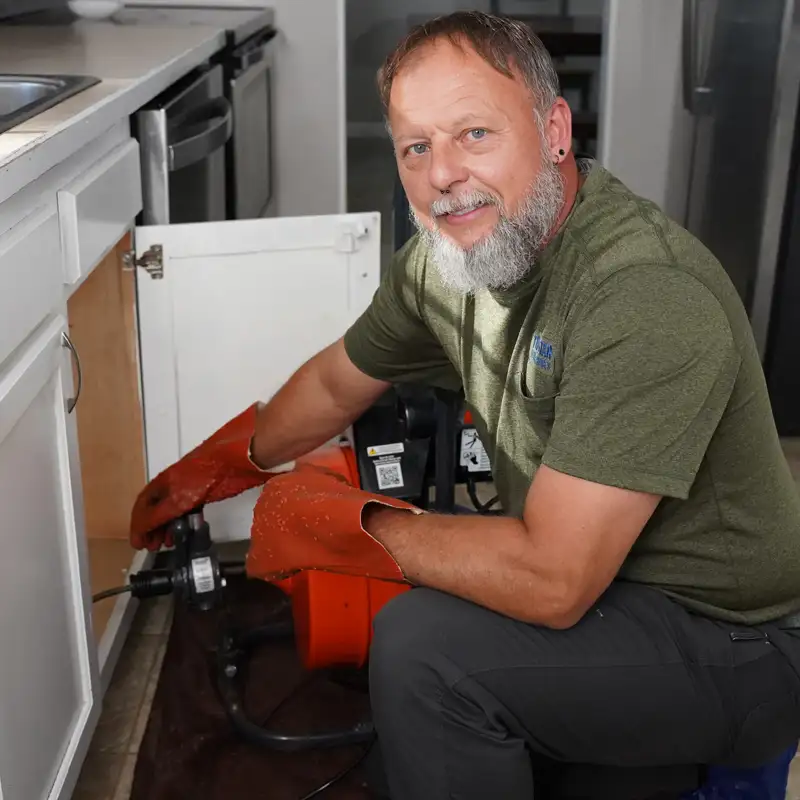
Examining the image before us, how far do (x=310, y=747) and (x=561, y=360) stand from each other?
0.77 metres

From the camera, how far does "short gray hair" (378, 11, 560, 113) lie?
3.94ft

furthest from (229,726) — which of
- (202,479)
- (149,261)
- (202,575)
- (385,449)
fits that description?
(149,261)

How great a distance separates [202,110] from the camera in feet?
6.17

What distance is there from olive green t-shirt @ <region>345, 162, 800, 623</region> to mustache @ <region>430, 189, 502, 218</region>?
0.09 meters

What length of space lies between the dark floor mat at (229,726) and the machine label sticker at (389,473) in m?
0.37

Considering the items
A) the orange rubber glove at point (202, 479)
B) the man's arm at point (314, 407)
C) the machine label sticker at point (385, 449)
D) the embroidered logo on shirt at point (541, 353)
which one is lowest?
the orange rubber glove at point (202, 479)

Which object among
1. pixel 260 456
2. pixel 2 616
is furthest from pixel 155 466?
pixel 2 616

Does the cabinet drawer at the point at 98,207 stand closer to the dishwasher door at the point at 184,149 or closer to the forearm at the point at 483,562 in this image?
the dishwasher door at the point at 184,149

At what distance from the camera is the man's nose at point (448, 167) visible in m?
1.22

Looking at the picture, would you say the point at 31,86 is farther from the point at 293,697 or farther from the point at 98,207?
the point at 293,697

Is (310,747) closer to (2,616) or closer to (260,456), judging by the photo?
(260,456)

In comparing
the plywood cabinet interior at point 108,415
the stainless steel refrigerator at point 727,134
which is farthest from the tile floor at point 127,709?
the stainless steel refrigerator at point 727,134

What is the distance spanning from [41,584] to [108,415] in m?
0.61

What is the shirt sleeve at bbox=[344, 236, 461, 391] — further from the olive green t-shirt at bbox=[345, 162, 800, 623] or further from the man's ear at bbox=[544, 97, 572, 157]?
the man's ear at bbox=[544, 97, 572, 157]
